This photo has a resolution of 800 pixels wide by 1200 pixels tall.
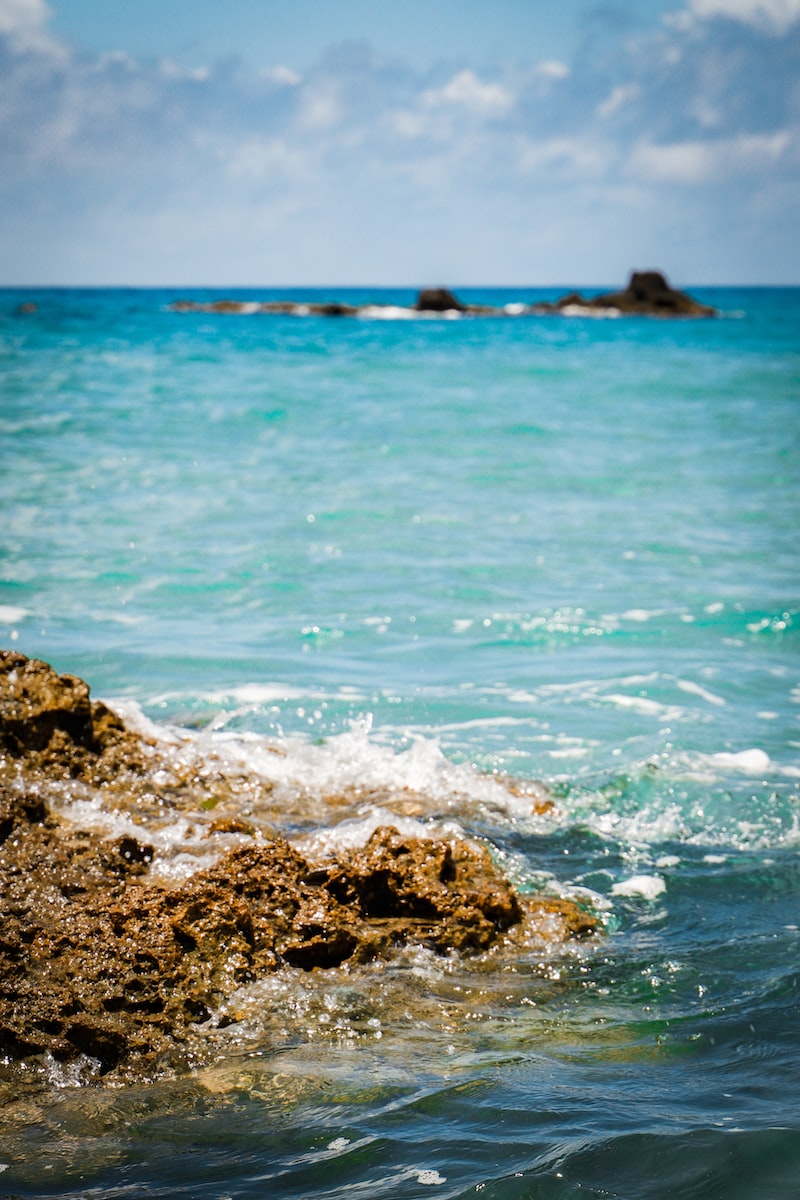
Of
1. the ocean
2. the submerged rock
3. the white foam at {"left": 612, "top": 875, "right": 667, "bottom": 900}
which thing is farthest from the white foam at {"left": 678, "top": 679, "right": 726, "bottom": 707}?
the submerged rock

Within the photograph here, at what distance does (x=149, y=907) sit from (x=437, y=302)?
7316 centimetres

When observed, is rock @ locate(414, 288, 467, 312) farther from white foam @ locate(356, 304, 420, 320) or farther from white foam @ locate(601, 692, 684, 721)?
white foam @ locate(601, 692, 684, 721)

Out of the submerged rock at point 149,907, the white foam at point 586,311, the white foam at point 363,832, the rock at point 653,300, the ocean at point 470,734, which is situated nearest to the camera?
the ocean at point 470,734

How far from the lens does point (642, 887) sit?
470cm

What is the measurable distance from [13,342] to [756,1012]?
38502mm

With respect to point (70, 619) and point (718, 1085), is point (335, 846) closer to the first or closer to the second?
point (718, 1085)

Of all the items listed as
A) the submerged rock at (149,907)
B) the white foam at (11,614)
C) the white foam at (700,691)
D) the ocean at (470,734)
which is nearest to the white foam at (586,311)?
the ocean at (470,734)

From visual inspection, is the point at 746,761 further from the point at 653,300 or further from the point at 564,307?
the point at 564,307

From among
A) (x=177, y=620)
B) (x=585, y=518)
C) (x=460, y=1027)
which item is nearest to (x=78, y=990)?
(x=460, y=1027)

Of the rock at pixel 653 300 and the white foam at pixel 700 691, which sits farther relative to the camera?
the rock at pixel 653 300

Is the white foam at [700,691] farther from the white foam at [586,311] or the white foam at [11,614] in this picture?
the white foam at [586,311]

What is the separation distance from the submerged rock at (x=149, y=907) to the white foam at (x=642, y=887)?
404 mm

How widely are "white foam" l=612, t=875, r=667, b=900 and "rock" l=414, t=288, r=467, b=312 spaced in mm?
71812

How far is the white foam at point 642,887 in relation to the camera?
465 centimetres
